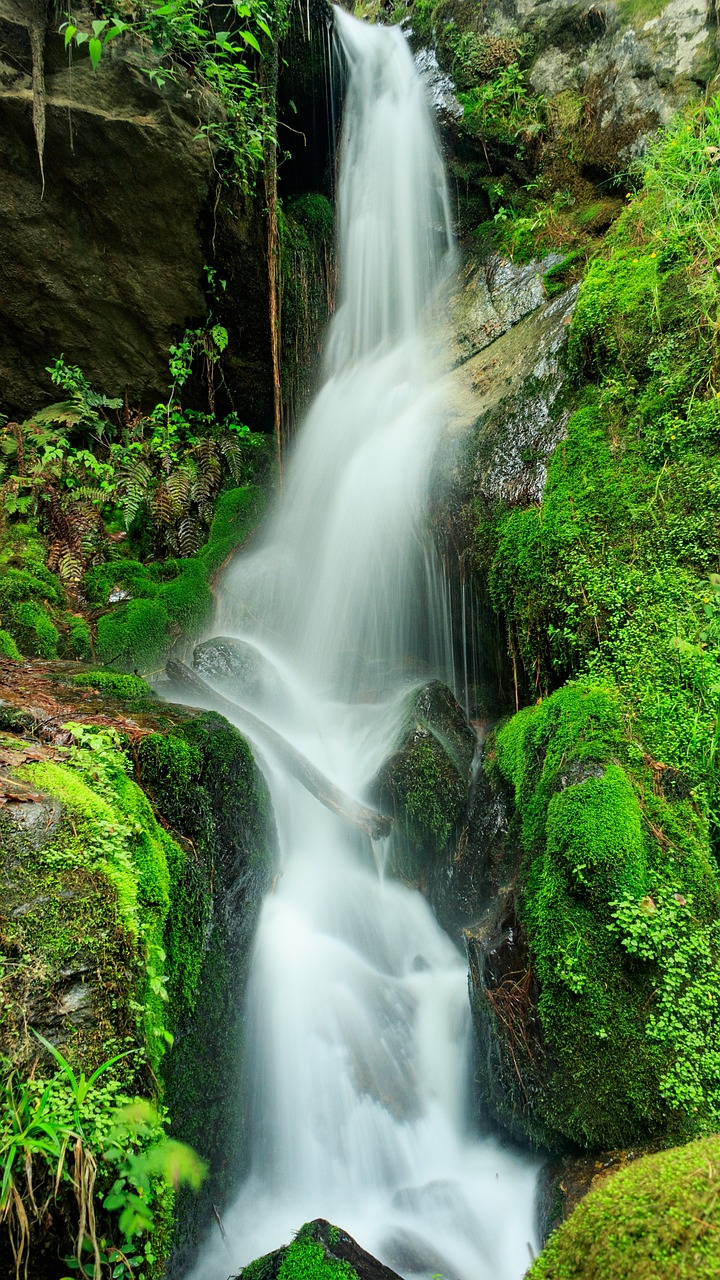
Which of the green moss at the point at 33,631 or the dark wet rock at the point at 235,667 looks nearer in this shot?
the green moss at the point at 33,631

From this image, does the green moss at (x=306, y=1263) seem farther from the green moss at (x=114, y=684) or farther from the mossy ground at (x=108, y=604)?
the mossy ground at (x=108, y=604)

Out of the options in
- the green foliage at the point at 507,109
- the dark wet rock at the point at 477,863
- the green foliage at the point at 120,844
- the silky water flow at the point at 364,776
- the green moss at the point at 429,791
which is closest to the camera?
the green foliage at the point at 120,844

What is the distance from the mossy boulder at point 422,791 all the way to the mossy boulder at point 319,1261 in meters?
2.37

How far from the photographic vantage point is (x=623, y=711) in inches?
150

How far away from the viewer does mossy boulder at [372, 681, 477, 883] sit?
480cm

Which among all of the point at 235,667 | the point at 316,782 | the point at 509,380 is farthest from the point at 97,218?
the point at 316,782

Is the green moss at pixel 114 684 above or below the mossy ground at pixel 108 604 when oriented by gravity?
above

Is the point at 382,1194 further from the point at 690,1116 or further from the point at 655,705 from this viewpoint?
the point at 655,705

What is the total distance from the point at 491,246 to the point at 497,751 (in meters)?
6.52

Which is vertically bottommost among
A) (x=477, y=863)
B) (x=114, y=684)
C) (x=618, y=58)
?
(x=477, y=863)

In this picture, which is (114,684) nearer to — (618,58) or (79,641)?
(79,641)

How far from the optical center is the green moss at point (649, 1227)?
134cm

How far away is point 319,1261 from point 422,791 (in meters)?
2.72

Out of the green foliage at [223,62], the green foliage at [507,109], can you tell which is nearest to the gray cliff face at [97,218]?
the green foliage at [223,62]
